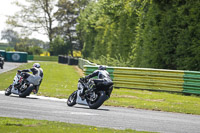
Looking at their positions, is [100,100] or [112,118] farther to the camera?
[100,100]

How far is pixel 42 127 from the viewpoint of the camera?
9.12 meters

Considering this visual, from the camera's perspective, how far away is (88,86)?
47.5 feet

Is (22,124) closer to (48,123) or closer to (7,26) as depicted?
(48,123)

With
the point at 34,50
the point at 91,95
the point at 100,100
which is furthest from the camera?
the point at 34,50

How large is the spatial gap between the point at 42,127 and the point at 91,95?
5300 mm

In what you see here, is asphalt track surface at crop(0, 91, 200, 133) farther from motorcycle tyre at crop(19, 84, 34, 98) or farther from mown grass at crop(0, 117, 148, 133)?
motorcycle tyre at crop(19, 84, 34, 98)

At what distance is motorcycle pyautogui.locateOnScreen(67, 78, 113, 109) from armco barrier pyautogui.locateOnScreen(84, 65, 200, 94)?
276 inches

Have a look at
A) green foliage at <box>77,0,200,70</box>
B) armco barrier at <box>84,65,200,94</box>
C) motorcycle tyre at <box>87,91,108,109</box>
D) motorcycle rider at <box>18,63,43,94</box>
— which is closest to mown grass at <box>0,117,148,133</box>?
motorcycle tyre at <box>87,91,108,109</box>

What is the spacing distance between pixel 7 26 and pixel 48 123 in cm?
7834

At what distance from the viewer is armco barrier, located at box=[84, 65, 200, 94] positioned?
65.3ft

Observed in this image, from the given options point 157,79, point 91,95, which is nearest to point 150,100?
point 157,79

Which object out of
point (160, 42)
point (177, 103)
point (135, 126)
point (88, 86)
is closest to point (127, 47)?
point (160, 42)

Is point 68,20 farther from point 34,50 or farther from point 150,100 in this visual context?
point 150,100

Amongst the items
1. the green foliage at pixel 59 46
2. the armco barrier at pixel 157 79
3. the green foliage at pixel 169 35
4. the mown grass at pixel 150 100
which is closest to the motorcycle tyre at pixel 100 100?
the mown grass at pixel 150 100
